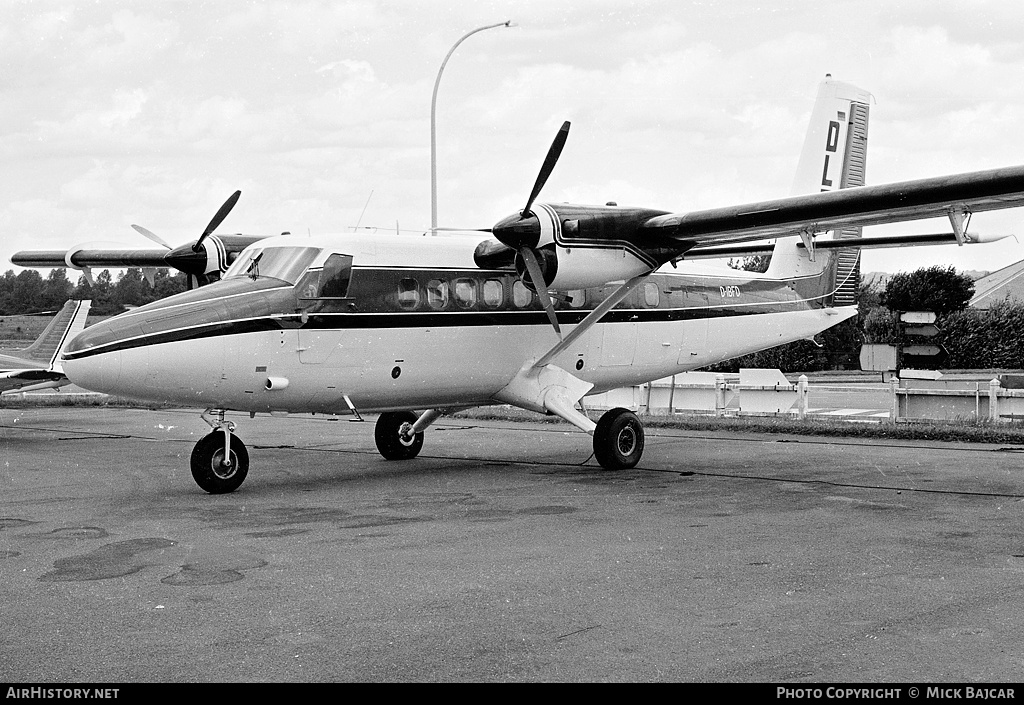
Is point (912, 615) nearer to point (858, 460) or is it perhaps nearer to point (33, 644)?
point (33, 644)

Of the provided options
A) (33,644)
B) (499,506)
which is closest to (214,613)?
(33,644)

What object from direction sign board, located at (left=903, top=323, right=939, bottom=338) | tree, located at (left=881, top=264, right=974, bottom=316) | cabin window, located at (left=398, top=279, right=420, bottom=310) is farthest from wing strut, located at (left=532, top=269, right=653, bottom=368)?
tree, located at (left=881, top=264, right=974, bottom=316)

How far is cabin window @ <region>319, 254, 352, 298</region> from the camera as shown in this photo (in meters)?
12.1

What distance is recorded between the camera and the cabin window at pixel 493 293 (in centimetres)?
1351

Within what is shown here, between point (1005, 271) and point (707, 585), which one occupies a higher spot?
point (1005, 271)

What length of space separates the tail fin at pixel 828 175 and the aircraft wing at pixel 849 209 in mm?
4080

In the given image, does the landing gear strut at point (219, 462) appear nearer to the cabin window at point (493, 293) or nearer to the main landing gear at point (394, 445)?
the main landing gear at point (394, 445)

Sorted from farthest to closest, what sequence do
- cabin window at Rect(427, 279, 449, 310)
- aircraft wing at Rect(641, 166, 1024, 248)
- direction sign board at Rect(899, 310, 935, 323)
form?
direction sign board at Rect(899, 310, 935, 323) < cabin window at Rect(427, 279, 449, 310) < aircraft wing at Rect(641, 166, 1024, 248)

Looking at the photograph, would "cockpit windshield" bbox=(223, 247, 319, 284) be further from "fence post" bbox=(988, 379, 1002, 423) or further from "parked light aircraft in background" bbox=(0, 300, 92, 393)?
"fence post" bbox=(988, 379, 1002, 423)

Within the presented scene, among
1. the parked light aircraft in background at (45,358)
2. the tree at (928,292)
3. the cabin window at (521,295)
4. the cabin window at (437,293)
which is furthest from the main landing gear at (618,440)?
the parked light aircraft in background at (45,358)

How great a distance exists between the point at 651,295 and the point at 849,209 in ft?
13.7

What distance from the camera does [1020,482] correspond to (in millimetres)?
11883

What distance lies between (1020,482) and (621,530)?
213 inches

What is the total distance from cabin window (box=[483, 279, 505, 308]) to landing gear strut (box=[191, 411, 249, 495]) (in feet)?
11.9
